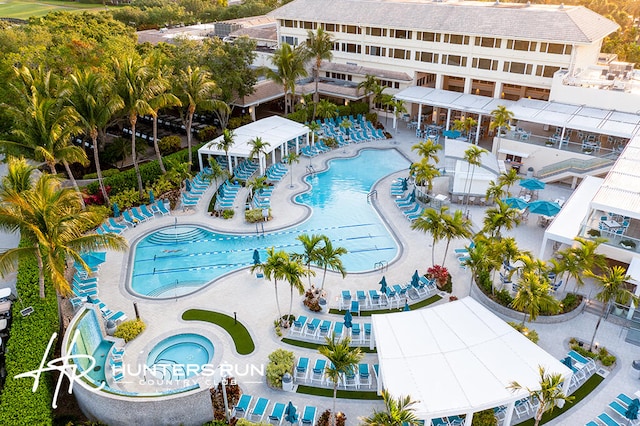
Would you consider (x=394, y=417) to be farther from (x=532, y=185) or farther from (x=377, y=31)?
(x=377, y=31)

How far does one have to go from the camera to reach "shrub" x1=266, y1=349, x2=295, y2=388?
18.2 metres

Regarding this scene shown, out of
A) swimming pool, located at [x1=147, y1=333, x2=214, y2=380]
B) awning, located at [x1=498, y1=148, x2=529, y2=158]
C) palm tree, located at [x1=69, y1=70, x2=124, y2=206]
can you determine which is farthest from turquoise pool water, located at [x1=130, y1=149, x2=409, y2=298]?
awning, located at [x1=498, y1=148, x2=529, y2=158]

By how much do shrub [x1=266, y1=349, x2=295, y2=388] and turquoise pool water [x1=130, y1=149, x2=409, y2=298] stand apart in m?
7.47

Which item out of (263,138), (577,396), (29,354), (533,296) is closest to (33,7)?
(263,138)

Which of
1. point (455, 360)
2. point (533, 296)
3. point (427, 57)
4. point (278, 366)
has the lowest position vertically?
point (278, 366)

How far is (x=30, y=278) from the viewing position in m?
21.4

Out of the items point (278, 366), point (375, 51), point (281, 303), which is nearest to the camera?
point (278, 366)

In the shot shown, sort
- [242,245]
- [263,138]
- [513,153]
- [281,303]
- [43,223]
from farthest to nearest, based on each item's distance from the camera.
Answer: [263,138] < [513,153] < [242,245] < [281,303] < [43,223]

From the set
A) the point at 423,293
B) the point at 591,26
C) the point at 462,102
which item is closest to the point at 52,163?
the point at 423,293

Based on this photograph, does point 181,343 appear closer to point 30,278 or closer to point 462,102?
point 30,278

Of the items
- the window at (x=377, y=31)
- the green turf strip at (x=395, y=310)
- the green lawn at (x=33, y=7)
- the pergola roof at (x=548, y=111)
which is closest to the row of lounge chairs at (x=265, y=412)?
the green turf strip at (x=395, y=310)

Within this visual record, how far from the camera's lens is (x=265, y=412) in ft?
56.6

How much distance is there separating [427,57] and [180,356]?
126 ft

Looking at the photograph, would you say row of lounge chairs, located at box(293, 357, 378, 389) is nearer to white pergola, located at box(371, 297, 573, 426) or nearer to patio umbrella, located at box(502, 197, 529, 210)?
white pergola, located at box(371, 297, 573, 426)
